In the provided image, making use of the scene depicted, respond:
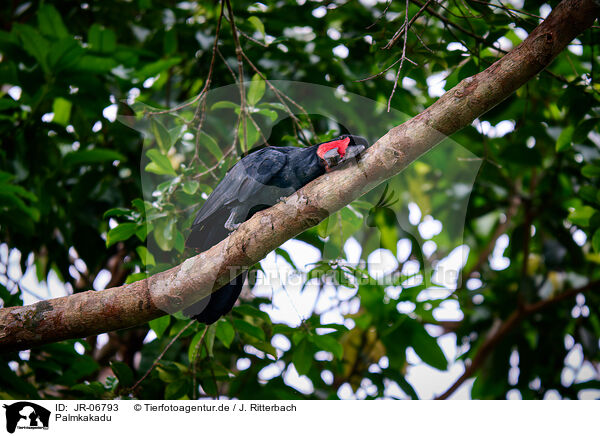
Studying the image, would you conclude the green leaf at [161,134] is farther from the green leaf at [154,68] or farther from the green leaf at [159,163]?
the green leaf at [154,68]

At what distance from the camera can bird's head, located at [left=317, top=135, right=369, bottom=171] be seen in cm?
189

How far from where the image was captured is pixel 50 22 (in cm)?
315

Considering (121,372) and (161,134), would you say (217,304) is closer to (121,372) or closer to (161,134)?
(121,372)

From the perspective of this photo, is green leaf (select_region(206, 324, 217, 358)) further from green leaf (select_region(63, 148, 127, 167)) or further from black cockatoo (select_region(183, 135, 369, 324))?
green leaf (select_region(63, 148, 127, 167))

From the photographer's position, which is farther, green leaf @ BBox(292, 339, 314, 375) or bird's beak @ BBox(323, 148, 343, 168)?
green leaf @ BBox(292, 339, 314, 375)

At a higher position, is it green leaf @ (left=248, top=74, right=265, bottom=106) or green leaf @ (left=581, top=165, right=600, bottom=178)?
green leaf @ (left=248, top=74, right=265, bottom=106)

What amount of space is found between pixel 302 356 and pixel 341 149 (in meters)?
1.12

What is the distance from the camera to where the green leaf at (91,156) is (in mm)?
2861

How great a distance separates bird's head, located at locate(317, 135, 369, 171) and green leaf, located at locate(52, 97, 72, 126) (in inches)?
85.8

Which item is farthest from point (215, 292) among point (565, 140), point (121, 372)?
point (565, 140)

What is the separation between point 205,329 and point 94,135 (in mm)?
1537

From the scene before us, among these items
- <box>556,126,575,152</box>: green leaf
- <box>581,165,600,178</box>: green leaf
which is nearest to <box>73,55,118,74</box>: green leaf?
<box>556,126,575,152</box>: green leaf
